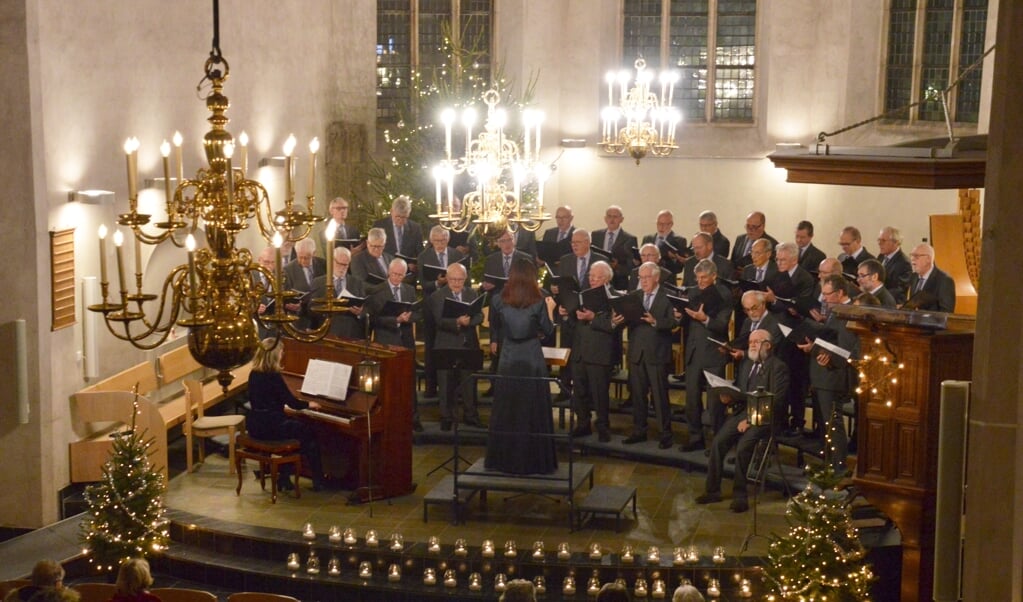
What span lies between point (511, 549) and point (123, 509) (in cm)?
275

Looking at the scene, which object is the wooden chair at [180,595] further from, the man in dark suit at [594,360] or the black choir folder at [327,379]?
the man in dark suit at [594,360]

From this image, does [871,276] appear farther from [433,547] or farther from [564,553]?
[433,547]

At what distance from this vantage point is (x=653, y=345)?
1228 cm

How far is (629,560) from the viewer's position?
9.86 metres

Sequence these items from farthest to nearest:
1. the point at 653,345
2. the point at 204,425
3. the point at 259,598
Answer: the point at 653,345 → the point at 204,425 → the point at 259,598

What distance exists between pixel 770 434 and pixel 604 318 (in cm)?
229

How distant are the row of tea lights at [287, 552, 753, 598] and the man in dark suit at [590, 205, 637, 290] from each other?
492 centimetres

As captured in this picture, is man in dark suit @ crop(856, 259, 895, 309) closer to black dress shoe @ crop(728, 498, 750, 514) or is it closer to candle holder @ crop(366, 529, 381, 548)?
black dress shoe @ crop(728, 498, 750, 514)

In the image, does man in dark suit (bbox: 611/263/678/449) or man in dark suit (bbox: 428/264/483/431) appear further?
man in dark suit (bbox: 428/264/483/431)

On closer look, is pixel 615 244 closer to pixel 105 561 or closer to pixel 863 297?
pixel 863 297

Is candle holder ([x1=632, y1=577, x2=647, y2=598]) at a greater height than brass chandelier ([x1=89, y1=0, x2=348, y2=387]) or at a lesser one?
lesser

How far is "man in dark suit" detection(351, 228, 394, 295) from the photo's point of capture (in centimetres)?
1353

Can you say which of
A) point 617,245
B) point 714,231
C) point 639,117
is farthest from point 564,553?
point 639,117

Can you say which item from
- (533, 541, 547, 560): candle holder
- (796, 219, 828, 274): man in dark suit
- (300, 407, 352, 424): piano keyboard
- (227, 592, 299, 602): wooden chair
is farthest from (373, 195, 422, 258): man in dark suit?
(227, 592, 299, 602): wooden chair
